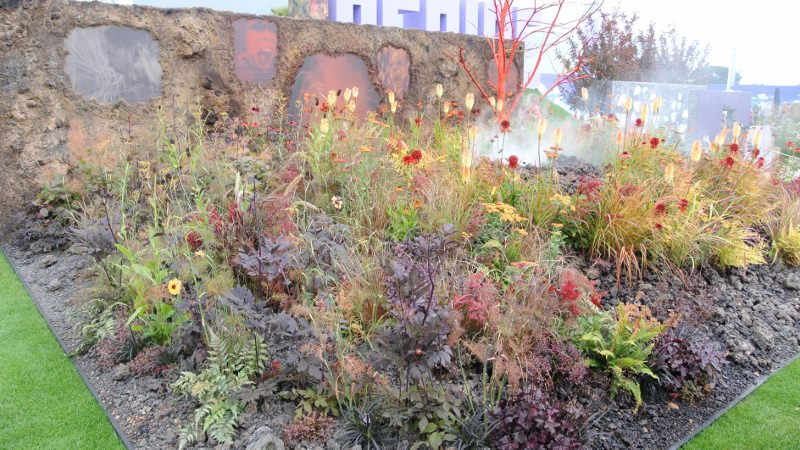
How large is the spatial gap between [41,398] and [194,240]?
1299 mm

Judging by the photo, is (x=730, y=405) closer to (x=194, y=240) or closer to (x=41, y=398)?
(x=194, y=240)

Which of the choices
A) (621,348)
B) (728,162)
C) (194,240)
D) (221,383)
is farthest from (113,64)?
(728,162)

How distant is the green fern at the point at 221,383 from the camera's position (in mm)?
2908

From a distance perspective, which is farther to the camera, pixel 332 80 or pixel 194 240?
pixel 332 80

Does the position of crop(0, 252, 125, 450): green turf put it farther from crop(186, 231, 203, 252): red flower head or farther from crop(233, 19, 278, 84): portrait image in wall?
crop(233, 19, 278, 84): portrait image in wall

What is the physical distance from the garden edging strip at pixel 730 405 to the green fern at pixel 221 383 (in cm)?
223

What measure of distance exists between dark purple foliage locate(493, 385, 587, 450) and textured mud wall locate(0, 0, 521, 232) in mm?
4756

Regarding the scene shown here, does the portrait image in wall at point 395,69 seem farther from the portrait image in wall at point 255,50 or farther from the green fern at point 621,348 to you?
the green fern at point 621,348

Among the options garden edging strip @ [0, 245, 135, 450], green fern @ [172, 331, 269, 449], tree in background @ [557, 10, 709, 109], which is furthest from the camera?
tree in background @ [557, 10, 709, 109]

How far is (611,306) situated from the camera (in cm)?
419

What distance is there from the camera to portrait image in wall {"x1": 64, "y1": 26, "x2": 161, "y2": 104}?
6.04m

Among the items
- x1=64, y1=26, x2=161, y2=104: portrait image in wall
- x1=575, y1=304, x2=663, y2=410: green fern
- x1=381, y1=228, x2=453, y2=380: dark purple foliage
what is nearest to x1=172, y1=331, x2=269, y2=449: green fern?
x1=381, y1=228, x2=453, y2=380: dark purple foliage

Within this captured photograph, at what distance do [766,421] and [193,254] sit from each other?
12.0 ft

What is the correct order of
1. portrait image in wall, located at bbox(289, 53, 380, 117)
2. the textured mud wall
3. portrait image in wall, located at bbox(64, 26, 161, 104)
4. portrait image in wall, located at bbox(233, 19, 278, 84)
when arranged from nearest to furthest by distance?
the textured mud wall < portrait image in wall, located at bbox(64, 26, 161, 104) < portrait image in wall, located at bbox(233, 19, 278, 84) < portrait image in wall, located at bbox(289, 53, 380, 117)
